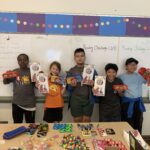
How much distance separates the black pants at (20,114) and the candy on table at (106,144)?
1.34 meters

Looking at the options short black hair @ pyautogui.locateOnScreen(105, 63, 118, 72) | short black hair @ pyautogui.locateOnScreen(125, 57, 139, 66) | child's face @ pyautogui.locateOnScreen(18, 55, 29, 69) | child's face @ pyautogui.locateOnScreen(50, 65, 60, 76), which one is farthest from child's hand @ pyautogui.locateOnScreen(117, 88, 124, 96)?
child's face @ pyautogui.locateOnScreen(18, 55, 29, 69)

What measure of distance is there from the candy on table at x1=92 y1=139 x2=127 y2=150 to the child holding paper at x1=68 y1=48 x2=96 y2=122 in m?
1.03

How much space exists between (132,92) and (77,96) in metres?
0.71

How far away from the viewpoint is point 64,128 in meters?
2.06

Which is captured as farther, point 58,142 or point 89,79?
point 89,79

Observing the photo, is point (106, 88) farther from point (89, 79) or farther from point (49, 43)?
point (49, 43)

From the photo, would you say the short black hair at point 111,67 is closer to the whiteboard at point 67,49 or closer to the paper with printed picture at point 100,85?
the whiteboard at point 67,49

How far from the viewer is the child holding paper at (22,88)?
2881mm

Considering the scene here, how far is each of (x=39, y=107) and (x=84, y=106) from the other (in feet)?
2.05

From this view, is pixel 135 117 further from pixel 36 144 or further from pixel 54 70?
pixel 36 144

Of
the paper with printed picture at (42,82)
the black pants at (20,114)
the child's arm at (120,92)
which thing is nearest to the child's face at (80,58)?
the paper with printed picture at (42,82)

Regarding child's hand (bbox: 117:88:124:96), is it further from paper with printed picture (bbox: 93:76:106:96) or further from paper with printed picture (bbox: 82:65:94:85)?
paper with printed picture (bbox: 82:65:94:85)

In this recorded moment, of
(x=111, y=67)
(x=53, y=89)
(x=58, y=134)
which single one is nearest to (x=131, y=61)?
(x=111, y=67)

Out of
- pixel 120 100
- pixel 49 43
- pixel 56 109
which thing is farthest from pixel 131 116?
pixel 49 43
